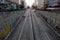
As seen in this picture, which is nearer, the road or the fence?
the fence

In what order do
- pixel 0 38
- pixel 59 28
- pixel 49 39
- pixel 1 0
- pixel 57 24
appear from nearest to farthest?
1. pixel 0 38
2. pixel 49 39
3. pixel 59 28
4. pixel 57 24
5. pixel 1 0

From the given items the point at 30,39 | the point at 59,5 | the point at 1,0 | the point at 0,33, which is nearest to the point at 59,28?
the point at 30,39

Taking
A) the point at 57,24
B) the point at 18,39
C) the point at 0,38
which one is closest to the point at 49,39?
the point at 18,39

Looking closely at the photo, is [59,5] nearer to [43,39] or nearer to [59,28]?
[59,28]

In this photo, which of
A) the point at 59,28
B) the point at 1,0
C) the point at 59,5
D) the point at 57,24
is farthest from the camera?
the point at 1,0

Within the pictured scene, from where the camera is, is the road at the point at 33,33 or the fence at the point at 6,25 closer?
the fence at the point at 6,25

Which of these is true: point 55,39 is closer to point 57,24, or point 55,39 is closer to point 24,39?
point 24,39

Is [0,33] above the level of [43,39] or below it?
above

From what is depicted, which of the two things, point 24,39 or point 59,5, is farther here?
point 59,5

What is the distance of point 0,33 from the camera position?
17.8 metres

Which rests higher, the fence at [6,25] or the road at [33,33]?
the fence at [6,25]

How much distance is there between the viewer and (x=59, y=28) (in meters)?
26.9

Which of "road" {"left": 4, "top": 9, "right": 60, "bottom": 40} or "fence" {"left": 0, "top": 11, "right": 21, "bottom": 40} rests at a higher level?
"fence" {"left": 0, "top": 11, "right": 21, "bottom": 40}

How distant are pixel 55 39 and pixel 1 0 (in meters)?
79.9
